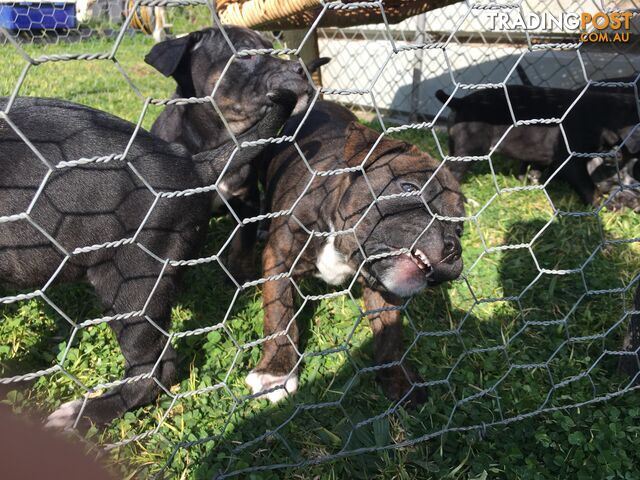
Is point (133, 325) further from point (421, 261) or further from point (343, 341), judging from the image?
point (421, 261)

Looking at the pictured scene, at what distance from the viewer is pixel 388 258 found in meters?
2.17

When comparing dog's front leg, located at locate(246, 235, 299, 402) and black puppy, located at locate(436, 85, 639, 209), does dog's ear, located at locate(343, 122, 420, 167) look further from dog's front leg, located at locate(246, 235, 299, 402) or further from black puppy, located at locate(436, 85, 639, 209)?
black puppy, located at locate(436, 85, 639, 209)

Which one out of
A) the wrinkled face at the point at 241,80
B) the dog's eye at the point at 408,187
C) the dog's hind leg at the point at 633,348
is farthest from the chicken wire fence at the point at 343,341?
the wrinkled face at the point at 241,80

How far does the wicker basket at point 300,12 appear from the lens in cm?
313

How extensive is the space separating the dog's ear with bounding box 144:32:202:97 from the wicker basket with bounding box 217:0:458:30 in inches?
17.0

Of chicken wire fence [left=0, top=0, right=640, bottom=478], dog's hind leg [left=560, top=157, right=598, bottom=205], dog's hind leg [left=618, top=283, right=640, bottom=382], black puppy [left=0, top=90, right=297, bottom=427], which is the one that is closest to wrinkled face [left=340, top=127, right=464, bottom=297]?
chicken wire fence [left=0, top=0, right=640, bottom=478]

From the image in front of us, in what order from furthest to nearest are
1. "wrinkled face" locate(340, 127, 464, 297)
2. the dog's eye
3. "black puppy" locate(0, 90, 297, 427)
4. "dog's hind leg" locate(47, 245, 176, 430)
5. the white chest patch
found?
the white chest patch
the dog's eye
"wrinkled face" locate(340, 127, 464, 297)
"dog's hind leg" locate(47, 245, 176, 430)
"black puppy" locate(0, 90, 297, 427)

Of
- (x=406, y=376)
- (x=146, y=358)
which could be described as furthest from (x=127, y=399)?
(x=406, y=376)

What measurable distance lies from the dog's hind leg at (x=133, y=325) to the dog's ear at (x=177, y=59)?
1436 millimetres

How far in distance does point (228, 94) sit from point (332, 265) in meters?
1.21

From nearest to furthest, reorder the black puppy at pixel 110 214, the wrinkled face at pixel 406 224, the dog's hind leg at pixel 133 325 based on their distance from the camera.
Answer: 1. the black puppy at pixel 110 214
2. the dog's hind leg at pixel 133 325
3. the wrinkled face at pixel 406 224

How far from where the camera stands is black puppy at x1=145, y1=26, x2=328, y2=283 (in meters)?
3.02

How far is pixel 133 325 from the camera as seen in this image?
195cm

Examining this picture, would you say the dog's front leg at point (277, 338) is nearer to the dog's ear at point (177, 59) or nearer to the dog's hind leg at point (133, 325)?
the dog's hind leg at point (133, 325)
